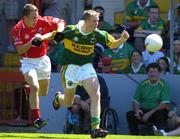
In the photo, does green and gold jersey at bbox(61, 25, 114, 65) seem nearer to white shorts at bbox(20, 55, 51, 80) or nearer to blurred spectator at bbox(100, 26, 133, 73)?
white shorts at bbox(20, 55, 51, 80)

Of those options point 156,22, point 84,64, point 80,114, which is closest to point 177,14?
point 156,22

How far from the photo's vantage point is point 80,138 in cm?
1121

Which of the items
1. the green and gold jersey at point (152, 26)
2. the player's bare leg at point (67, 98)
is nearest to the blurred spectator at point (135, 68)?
the green and gold jersey at point (152, 26)

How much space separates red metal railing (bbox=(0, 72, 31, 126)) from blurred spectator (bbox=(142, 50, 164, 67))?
7.89 feet

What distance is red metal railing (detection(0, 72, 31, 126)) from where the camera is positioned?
14928 millimetres

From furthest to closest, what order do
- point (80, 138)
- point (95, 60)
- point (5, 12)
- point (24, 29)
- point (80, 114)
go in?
point (5, 12) < point (95, 60) < point (80, 114) < point (24, 29) < point (80, 138)

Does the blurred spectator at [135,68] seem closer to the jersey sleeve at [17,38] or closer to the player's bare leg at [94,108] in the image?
the jersey sleeve at [17,38]

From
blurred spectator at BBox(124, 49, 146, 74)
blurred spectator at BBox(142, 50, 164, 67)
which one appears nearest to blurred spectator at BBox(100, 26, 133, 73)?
blurred spectator at BBox(124, 49, 146, 74)

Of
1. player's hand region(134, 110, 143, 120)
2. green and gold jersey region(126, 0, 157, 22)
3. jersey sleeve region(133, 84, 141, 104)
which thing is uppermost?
green and gold jersey region(126, 0, 157, 22)

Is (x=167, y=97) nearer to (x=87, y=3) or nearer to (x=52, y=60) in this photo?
(x=52, y=60)

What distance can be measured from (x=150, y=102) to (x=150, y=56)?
45.4 inches

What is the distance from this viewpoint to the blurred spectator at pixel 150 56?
14422mm

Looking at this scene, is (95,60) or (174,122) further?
(95,60)

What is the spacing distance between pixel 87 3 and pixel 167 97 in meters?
3.47
